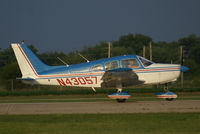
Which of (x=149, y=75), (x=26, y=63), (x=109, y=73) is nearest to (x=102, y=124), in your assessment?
(x=109, y=73)

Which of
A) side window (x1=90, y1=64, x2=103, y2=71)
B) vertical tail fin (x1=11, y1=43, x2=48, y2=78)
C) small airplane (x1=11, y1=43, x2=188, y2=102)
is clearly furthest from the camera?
vertical tail fin (x1=11, y1=43, x2=48, y2=78)

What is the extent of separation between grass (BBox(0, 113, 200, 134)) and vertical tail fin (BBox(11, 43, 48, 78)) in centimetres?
574

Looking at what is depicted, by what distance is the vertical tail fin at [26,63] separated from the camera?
16969 millimetres

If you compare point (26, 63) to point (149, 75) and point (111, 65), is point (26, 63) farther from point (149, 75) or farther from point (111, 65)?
point (149, 75)

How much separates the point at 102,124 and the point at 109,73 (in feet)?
20.4

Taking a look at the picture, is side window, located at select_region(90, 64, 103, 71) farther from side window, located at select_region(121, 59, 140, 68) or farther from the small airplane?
side window, located at select_region(121, 59, 140, 68)

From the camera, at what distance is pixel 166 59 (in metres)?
35.4

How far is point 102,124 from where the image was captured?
9.28 m

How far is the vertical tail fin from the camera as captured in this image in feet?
55.7

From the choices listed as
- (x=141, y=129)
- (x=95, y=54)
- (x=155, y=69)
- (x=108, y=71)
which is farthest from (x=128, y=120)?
(x=95, y=54)

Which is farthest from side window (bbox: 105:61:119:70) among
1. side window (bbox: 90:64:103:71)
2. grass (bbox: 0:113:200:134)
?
grass (bbox: 0:113:200:134)

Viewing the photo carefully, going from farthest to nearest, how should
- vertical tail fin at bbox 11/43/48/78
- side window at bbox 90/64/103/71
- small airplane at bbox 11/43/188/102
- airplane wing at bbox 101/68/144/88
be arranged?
vertical tail fin at bbox 11/43/48/78, side window at bbox 90/64/103/71, small airplane at bbox 11/43/188/102, airplane wing at bbox 101/68/144/88

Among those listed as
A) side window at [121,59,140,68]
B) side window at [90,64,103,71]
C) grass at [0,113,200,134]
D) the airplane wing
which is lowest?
grass at [0,113,200,134]

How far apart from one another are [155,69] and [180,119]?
20.8 ft
